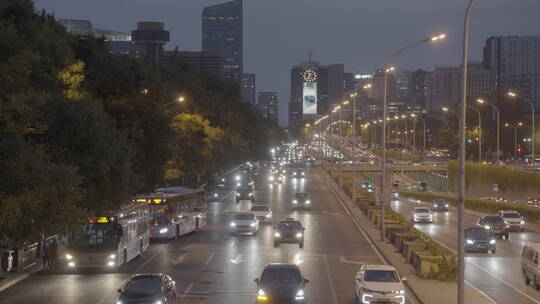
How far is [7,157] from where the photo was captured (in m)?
22.5

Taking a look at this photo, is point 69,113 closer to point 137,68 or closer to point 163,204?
point 163,204

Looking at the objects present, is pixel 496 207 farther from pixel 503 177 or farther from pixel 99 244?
pixel 99 244

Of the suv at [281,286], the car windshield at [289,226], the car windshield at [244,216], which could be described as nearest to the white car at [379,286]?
the suv at [281,286]

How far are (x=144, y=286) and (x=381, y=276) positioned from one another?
285 inches

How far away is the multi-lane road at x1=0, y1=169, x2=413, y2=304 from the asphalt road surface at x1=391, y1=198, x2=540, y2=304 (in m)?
4.67

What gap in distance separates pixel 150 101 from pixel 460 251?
3424 cm

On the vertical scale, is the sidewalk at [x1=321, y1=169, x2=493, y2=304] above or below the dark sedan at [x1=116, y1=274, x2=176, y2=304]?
below

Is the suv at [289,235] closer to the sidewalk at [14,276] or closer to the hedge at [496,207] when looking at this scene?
the sidewalk at [14,276]

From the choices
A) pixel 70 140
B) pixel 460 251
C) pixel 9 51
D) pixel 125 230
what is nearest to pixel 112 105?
pixel 125 230

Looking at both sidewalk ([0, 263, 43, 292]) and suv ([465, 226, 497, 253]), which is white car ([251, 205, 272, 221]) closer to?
suv ([465, 226, 497, 253])

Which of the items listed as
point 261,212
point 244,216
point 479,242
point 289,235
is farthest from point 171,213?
point 479,242

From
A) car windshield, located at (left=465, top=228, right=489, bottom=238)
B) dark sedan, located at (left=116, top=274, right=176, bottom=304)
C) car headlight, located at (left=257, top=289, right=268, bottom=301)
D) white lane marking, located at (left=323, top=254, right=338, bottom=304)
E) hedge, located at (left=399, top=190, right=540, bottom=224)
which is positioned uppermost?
dark sedan, located at (left=116, top=274, right=176, bottom=304)

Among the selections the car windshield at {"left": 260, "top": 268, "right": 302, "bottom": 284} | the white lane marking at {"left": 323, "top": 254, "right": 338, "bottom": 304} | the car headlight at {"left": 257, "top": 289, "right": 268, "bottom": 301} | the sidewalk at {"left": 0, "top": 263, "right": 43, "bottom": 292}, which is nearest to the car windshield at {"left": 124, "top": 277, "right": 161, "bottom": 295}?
the car headlight at {"left": 257, "top": 289, "right": 268, "bottom": 301}

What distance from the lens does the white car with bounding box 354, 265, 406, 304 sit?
79.7ft
